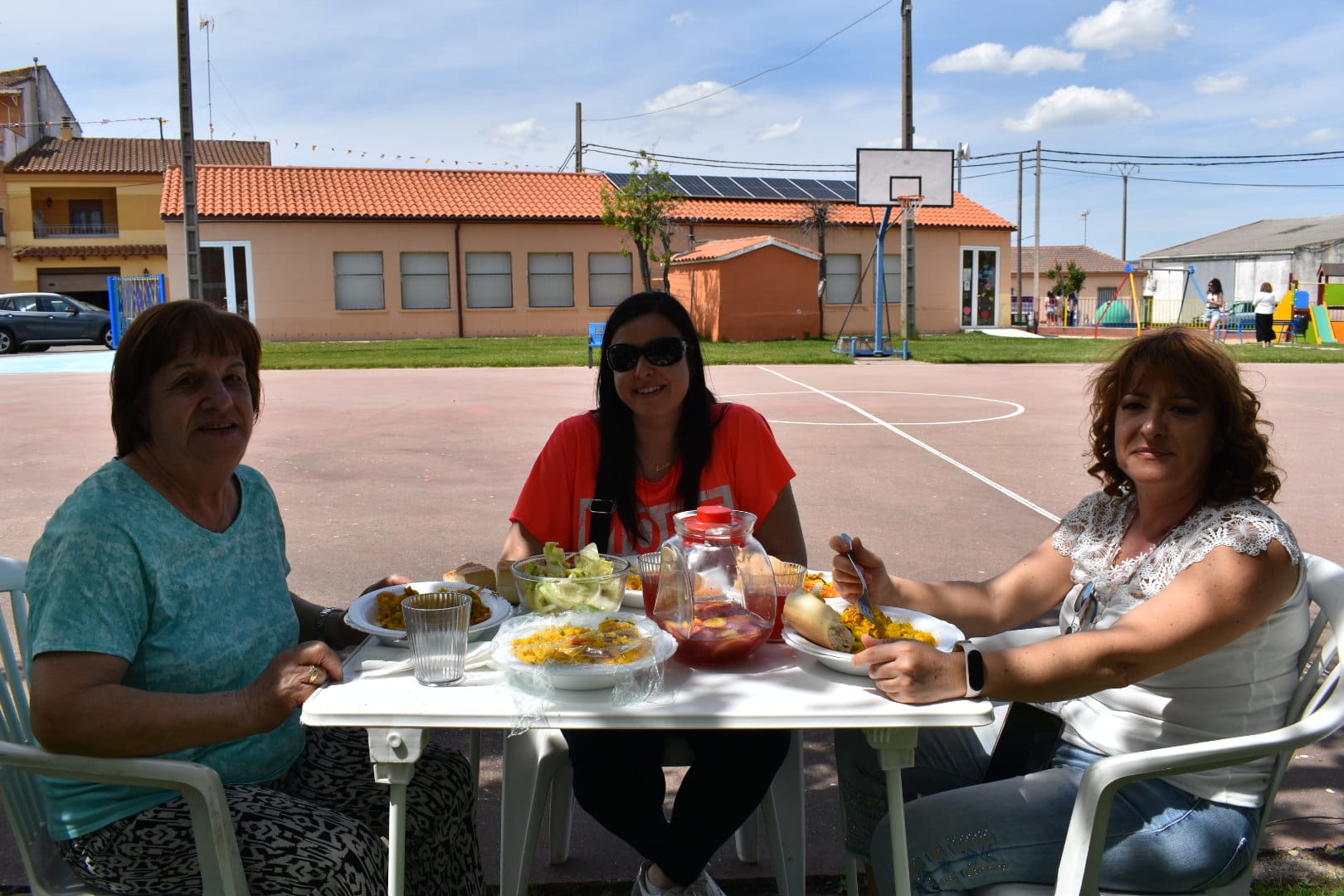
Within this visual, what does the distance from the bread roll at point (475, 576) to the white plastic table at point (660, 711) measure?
0.55m

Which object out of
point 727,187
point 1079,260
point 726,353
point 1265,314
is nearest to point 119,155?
point 727,187

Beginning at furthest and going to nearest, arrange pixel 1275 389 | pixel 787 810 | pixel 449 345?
pixel 449 345
pixel 1275 389
pixel 787 810

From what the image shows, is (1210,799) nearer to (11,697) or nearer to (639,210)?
(11,697)

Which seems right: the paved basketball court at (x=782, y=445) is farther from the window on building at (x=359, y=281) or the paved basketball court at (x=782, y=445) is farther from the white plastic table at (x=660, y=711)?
the window on building at (x=359, y=281)

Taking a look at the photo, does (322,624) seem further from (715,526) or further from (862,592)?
(862,592)

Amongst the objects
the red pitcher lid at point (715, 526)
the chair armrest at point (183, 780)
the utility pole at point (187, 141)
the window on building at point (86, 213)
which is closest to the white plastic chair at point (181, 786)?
the chair armrest at point (183, 780)

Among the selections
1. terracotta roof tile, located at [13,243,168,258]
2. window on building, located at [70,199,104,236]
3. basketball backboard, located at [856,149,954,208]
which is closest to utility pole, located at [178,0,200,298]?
basketball backboard, located at [856,149,954,208]

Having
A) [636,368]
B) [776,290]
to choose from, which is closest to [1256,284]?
[776,290]

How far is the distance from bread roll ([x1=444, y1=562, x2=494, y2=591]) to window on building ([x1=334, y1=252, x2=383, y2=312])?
105 feet

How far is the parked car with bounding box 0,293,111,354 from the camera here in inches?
1012

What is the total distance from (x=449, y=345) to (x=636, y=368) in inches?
1013

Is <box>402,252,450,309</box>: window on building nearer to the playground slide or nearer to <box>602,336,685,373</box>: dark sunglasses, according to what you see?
the playground slide

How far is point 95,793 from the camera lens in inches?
79.9

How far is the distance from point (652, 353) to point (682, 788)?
1.24 meters
